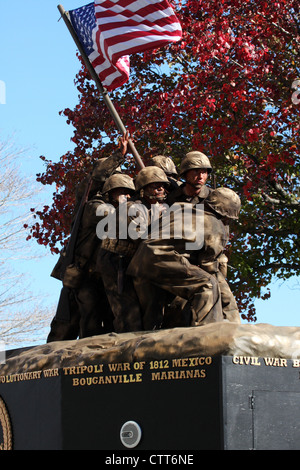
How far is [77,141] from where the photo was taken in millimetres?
17094

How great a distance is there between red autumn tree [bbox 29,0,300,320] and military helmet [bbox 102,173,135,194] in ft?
17.9

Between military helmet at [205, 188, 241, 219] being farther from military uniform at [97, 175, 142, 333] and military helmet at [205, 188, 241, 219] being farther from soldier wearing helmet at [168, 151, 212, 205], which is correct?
military uniform at [97, 175, 142, 333]

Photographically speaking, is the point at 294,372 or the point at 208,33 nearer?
the point at 294,372

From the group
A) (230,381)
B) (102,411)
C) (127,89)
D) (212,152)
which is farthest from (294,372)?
(127,89)

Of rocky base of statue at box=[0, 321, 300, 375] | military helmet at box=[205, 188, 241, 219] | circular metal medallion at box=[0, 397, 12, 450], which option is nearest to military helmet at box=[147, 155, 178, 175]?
military helmet at box=[205, 188, 241, 219]

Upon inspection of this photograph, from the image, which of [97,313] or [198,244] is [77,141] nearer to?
[97,313]

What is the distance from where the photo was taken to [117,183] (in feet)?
30.8

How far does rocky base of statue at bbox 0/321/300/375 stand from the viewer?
6.22m

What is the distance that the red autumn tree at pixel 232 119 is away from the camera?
49.0 feet

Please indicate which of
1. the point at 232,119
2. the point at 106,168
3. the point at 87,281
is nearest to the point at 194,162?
the point at 106,168

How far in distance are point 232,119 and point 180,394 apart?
9.68 meters

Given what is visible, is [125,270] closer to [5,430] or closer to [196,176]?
[196,176]
